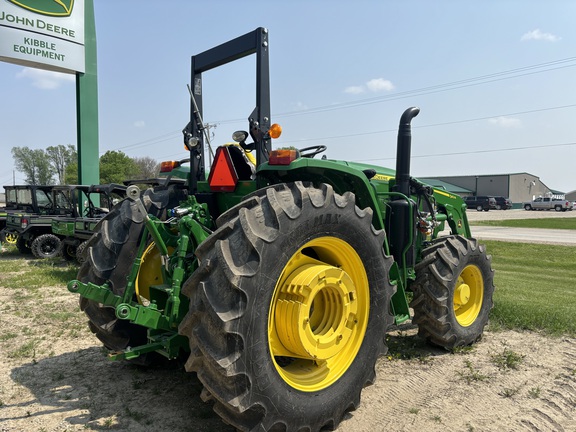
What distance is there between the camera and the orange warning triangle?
11.8 ft

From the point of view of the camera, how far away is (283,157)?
3.14 metres

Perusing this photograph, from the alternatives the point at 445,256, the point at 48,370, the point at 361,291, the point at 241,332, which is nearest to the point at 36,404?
the point at 48,370

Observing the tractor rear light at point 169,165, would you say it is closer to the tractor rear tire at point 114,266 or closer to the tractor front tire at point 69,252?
the tractor rear tire at point 114,266

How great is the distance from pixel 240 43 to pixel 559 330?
476 cm

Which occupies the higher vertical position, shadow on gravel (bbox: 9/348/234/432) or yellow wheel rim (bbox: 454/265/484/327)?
yellow wheel rim (bbox: 454/265/484/327)

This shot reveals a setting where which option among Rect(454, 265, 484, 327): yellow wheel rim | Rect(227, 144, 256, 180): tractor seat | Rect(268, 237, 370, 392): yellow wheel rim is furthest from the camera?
Rect(454, 265, 484, 327): yellow wheel rim

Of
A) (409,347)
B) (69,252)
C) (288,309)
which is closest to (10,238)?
(69,252)

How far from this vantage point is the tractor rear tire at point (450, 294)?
4.49m

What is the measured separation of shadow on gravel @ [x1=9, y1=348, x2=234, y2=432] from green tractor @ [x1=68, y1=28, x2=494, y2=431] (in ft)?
0.94

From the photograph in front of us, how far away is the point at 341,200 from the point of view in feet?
10.1

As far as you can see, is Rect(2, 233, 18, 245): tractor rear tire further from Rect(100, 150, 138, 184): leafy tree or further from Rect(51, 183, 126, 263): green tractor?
Rect(100, 150, 138, 184): leafy tree

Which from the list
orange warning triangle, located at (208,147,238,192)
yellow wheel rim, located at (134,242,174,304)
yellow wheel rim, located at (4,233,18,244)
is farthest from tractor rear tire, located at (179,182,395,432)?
yellow wheel rim, located at (4,233,18,244)

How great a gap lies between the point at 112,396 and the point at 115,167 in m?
60.5

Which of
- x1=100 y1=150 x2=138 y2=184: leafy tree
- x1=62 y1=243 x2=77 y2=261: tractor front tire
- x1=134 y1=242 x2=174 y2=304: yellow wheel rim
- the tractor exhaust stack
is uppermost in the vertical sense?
x1=100 y1=150 x2=138 y2=184: leafy tree
